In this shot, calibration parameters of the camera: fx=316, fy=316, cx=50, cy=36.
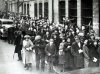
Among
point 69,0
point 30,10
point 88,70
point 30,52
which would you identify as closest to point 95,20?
point 69,0

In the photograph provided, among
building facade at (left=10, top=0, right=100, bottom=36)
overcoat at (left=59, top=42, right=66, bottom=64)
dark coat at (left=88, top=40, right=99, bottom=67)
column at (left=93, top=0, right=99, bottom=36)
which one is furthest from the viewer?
building facade at (left=10, top=0, right=100, bottom=36)

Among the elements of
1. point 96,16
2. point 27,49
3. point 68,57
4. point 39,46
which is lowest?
point 68,57

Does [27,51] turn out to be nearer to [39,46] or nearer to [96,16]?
[39,46]

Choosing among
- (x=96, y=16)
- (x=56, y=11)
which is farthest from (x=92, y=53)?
(x=56, y=11)

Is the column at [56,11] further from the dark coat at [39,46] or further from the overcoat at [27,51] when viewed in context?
the dark coat at [39,46]

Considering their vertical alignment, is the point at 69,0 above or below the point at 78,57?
above

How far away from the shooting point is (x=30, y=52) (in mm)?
14648

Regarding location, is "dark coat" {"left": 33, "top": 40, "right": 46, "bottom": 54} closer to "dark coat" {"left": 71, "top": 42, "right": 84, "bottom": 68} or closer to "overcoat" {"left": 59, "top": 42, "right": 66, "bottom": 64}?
"overcoat" {"left": 59, "top": 42, "right": 66, "bottom": 64}

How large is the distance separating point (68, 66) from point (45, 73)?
1062 mm

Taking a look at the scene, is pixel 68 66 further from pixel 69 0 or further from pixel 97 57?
pixel 69 0

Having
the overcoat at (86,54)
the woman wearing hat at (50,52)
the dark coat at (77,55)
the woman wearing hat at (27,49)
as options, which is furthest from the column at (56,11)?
the overcoat at (86,54)

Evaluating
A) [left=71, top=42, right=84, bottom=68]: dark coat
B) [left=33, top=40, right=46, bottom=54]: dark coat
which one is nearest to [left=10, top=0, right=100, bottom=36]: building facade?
[left=33, top=40, right=46, bottom=54]: dark coat

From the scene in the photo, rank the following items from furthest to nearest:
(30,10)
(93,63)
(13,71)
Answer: (30,10), (13,71), (93,63)

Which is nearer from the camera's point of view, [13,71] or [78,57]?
[78,57]
